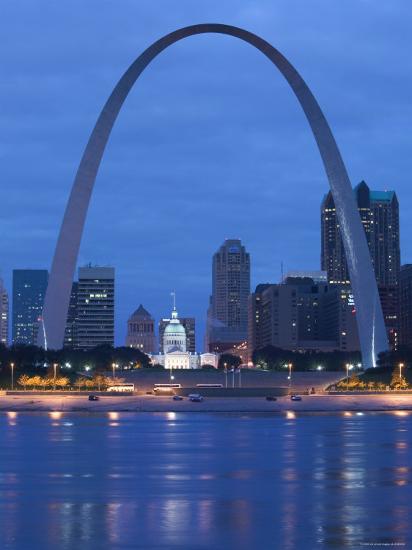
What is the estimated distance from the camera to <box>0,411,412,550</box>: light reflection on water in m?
17.8

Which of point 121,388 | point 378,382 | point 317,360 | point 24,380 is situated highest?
point 317,360

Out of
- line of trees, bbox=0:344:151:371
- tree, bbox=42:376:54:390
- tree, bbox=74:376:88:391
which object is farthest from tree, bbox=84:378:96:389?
line of trees, bbox=0:344:151:371

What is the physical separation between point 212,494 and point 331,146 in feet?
193

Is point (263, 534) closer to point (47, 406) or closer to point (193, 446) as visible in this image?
point (193, 446)

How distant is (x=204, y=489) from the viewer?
2406 centimetres

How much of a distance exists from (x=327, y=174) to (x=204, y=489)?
6054 cm

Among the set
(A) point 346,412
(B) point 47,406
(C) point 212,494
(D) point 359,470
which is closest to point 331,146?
(A) point 346,412

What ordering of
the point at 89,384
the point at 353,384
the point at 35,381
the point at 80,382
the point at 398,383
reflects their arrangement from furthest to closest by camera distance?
the point at 80,382 → the point at 89,384 → the point at 35,381 → the point at 353,384 → the point at 398,383

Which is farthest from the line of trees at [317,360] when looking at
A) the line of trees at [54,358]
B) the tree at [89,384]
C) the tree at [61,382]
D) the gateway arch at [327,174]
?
the tree at [61,382]

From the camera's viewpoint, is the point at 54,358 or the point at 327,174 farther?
the point at 54,358

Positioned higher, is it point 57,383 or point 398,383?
point 57,383

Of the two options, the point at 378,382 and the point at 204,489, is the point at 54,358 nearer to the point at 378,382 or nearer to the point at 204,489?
the point at 378,382

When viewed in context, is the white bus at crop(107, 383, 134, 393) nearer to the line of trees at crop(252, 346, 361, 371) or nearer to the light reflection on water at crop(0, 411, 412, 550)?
the light reflection on water at crop(0, 411, 412, 550)

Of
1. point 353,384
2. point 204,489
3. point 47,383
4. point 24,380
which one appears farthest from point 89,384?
point 204,489
